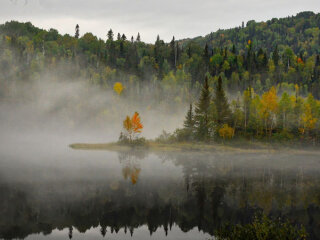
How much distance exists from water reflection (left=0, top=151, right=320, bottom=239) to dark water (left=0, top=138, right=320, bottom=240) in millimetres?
125

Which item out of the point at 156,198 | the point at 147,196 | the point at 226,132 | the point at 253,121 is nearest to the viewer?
the point at 156,198

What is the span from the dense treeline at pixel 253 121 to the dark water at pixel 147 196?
23746 mm

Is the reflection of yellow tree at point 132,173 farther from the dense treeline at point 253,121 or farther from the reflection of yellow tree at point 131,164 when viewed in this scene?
the dense treeline at point 253,121

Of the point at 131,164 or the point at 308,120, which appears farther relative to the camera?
the point at 308,120

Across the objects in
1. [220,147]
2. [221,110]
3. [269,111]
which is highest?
[221,110]

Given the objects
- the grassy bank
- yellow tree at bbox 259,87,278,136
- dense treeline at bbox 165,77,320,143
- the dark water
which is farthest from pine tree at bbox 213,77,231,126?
the dark water

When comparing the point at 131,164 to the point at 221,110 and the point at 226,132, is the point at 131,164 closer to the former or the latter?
the point at 226,132

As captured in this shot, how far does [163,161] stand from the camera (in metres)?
102

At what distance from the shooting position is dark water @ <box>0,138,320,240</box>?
147 feet

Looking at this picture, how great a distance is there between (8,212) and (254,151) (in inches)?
3418

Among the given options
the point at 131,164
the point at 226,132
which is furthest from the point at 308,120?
the point at 131,164

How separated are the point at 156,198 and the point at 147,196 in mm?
1904

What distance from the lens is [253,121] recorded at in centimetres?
12600

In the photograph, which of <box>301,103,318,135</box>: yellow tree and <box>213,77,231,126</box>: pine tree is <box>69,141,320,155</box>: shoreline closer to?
<box>301,103,318,135</box>: yellow tree
